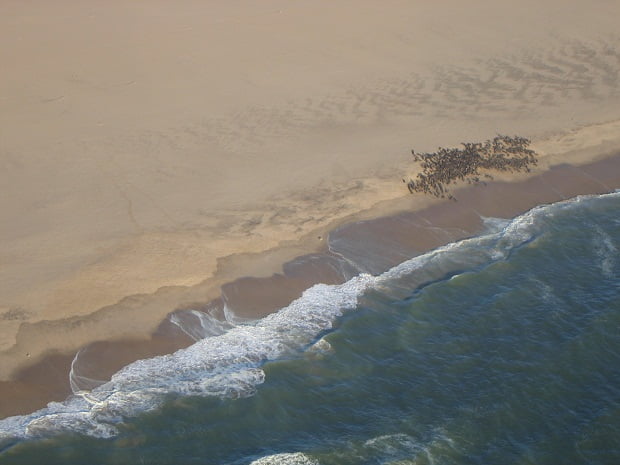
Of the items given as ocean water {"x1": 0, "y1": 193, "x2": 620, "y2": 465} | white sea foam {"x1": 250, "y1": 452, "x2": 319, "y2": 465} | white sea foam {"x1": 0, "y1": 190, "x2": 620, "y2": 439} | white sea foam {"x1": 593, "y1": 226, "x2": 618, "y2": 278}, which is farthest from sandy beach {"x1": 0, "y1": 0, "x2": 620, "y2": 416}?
white sea foam {"x1": 250, "y1": 452, "x2": 319, "y2": 465}

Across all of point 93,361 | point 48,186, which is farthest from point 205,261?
point 48,186

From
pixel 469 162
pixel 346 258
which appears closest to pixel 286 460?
pixel 346 258

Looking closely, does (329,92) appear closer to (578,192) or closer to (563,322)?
(578,192)

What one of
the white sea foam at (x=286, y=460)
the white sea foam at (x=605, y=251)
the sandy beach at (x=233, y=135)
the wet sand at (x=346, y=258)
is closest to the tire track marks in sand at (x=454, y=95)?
the sandy beach at (x=233, y=135)

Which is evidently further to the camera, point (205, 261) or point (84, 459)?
point (205, 261)

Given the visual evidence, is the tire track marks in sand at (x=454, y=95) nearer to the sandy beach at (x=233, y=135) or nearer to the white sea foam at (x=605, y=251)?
the sandy beach at (x=233, y=135)
